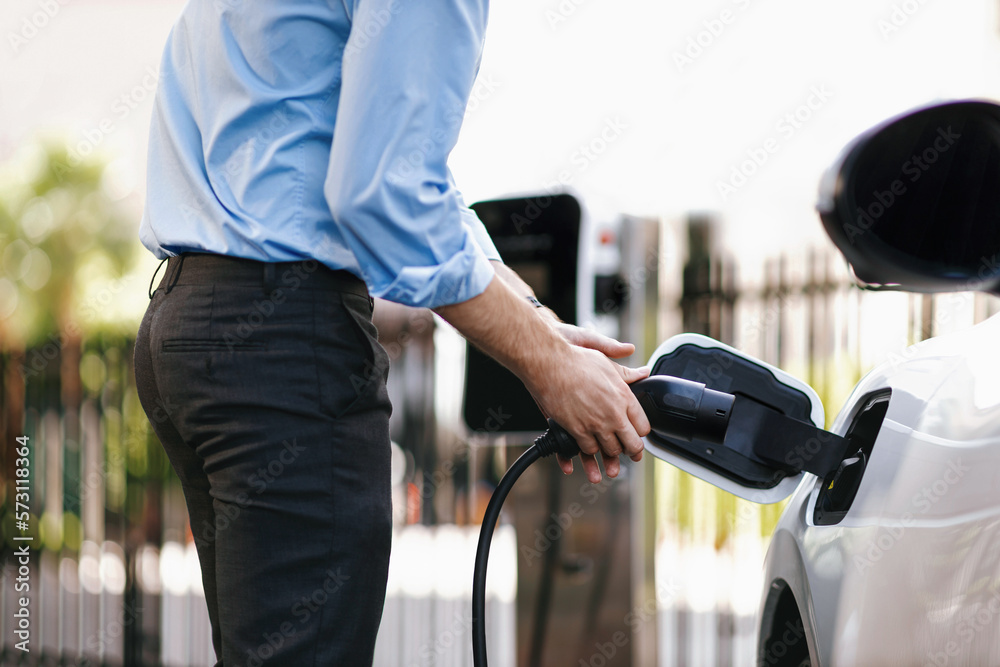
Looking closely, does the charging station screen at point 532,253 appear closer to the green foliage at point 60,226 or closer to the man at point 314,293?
the man at point 314,293

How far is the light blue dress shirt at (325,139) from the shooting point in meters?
1.06

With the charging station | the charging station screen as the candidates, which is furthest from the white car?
the charging station

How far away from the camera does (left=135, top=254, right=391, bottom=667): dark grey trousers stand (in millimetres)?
1133

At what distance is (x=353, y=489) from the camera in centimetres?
117

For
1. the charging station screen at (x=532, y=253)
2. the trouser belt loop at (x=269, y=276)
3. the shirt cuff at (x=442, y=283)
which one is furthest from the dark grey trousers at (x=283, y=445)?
the charging station screen at (x=532, y=253)

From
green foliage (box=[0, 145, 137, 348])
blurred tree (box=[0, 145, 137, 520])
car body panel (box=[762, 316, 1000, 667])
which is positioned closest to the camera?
car body panel (box=[762, 316, 1000, 667])

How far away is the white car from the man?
0.80ft

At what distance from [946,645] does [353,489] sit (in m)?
0.71

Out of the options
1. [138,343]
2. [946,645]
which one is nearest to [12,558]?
[138,343]

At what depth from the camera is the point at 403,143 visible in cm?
107

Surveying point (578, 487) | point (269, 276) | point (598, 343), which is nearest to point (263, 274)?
point (269, 276)

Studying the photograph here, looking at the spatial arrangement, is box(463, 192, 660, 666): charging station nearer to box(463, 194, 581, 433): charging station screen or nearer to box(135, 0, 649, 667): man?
box(463, 194, 581, 433): charging station screen

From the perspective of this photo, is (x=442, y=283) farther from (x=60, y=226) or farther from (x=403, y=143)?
(x=60, y=226)

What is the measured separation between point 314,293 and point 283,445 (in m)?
0.20
